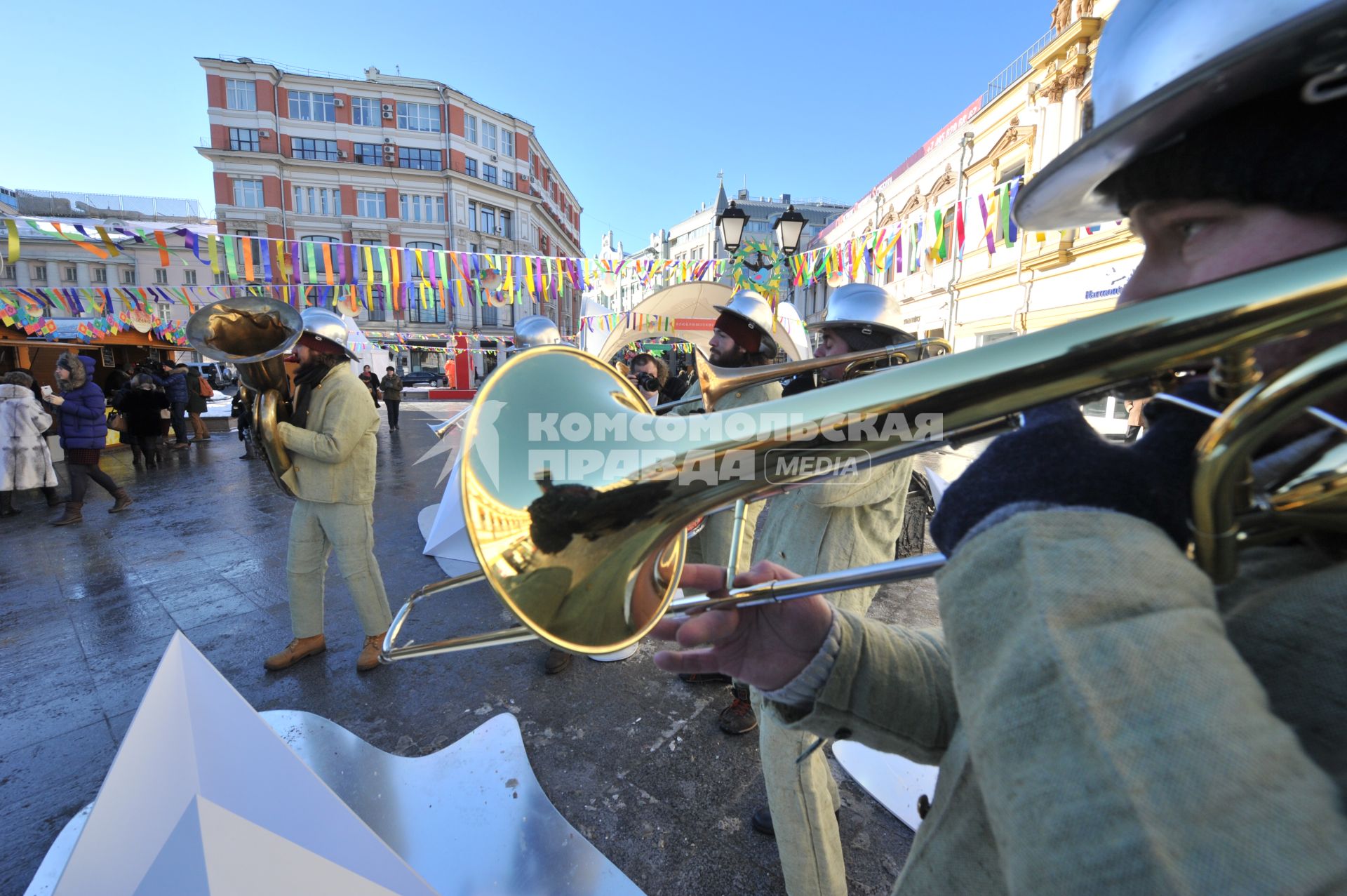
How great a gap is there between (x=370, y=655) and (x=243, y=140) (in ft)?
144

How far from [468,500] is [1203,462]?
0.84 meters

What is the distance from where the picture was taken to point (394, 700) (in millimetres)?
2697

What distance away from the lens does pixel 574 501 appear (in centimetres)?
84

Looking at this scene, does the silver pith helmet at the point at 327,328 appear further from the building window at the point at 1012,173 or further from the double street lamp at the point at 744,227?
the building window at the point at 1012,173

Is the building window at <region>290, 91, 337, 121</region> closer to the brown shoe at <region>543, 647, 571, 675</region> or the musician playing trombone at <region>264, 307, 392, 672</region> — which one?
the musician playing trombone at <region>264, 307, 392, 672</region>

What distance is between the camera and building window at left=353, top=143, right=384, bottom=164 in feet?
118

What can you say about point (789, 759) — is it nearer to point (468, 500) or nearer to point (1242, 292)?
point (468, 500)

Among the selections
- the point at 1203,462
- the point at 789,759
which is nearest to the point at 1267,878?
the point at 1203,462

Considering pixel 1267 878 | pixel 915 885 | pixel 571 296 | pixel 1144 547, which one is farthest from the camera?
pixel 571 296

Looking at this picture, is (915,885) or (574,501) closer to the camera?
(915,885)

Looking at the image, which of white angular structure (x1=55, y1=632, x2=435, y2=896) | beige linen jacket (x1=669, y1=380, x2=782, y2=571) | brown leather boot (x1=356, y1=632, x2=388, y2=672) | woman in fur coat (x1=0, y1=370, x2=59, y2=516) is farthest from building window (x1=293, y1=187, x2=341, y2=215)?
white angular structure (x1=55, y1=632, x2=435, y2=896)

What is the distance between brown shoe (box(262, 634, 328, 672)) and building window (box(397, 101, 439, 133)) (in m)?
42.7

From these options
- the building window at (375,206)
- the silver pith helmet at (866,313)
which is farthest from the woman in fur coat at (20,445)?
the building window at (375,206)

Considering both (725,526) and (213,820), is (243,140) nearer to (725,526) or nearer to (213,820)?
(725,526)
